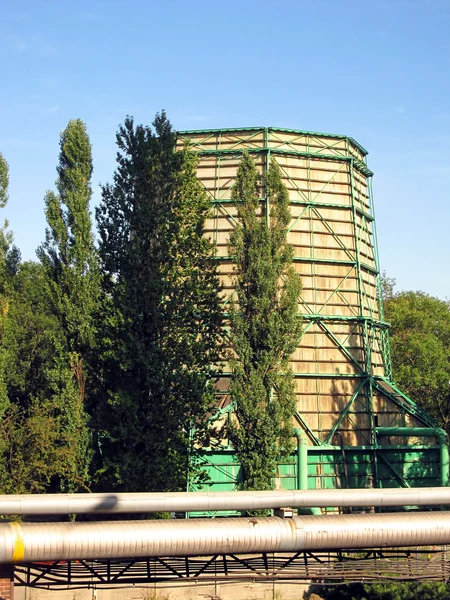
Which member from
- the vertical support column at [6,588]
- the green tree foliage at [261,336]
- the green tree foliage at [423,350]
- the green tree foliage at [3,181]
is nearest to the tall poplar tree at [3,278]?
the green tree foliage at [3,181]

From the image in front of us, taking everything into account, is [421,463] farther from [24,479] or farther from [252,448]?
[24,479]

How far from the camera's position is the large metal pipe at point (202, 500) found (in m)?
11.2

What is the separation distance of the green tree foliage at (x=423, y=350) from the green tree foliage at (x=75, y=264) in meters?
24.8

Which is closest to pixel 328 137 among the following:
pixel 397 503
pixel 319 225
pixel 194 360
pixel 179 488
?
pixel 319 225

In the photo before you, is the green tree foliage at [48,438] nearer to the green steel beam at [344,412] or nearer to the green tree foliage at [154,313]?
the green tree foliage at [154,313]

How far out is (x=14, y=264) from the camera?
121 ft

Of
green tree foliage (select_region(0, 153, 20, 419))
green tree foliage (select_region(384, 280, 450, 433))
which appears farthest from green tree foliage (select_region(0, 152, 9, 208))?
green tree foliage (select_region(384, 280, 450, 433))

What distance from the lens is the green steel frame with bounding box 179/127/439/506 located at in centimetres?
3450

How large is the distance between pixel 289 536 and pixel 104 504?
9.86 ft

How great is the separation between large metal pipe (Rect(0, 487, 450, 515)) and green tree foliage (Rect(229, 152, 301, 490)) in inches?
573

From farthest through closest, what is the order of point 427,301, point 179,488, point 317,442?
1. point 427,301
2. point 317,442
3. point 179,488

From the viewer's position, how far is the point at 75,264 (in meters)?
28.3

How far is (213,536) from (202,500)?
62cm

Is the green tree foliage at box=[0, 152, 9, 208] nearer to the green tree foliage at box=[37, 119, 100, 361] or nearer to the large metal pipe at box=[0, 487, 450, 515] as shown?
the green tree foliage at box=[37, 119, 100, 361]
